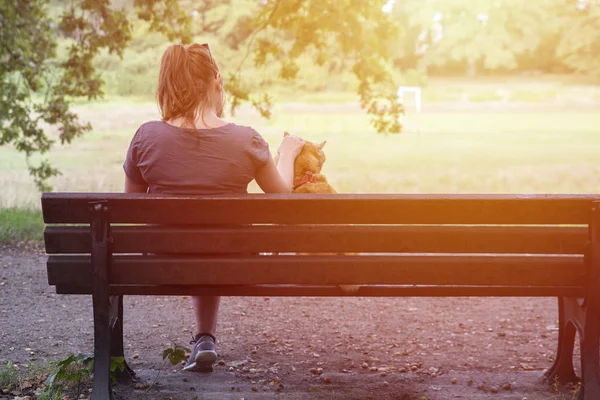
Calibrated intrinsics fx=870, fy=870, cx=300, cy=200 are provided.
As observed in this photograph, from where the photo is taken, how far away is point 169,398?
3814 millimetres

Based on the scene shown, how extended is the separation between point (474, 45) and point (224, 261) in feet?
47.4

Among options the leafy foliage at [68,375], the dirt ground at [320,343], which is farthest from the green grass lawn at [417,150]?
the leafy foliage at [68,375]

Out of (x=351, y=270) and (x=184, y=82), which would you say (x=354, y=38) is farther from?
(x=351, y=270)

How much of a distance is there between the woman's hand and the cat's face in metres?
0.03

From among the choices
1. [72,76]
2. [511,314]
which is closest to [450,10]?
[72,76]

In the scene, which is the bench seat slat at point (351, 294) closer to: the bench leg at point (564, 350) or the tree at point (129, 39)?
the bench leg at point (564, 350)

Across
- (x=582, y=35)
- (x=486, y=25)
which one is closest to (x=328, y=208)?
(x=486, y=25)

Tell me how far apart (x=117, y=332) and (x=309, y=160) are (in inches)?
47.0

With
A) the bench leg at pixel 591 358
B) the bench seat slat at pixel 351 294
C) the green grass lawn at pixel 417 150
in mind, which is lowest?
the green grass lawn at pixel 417 150

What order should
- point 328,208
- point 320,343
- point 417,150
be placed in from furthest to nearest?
point 417,150 < point 320,343 < point 328,208

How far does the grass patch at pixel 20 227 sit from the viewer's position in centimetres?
877

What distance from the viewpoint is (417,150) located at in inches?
930

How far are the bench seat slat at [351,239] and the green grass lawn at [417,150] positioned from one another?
1015 centimetres

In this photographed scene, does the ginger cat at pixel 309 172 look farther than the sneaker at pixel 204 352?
No
